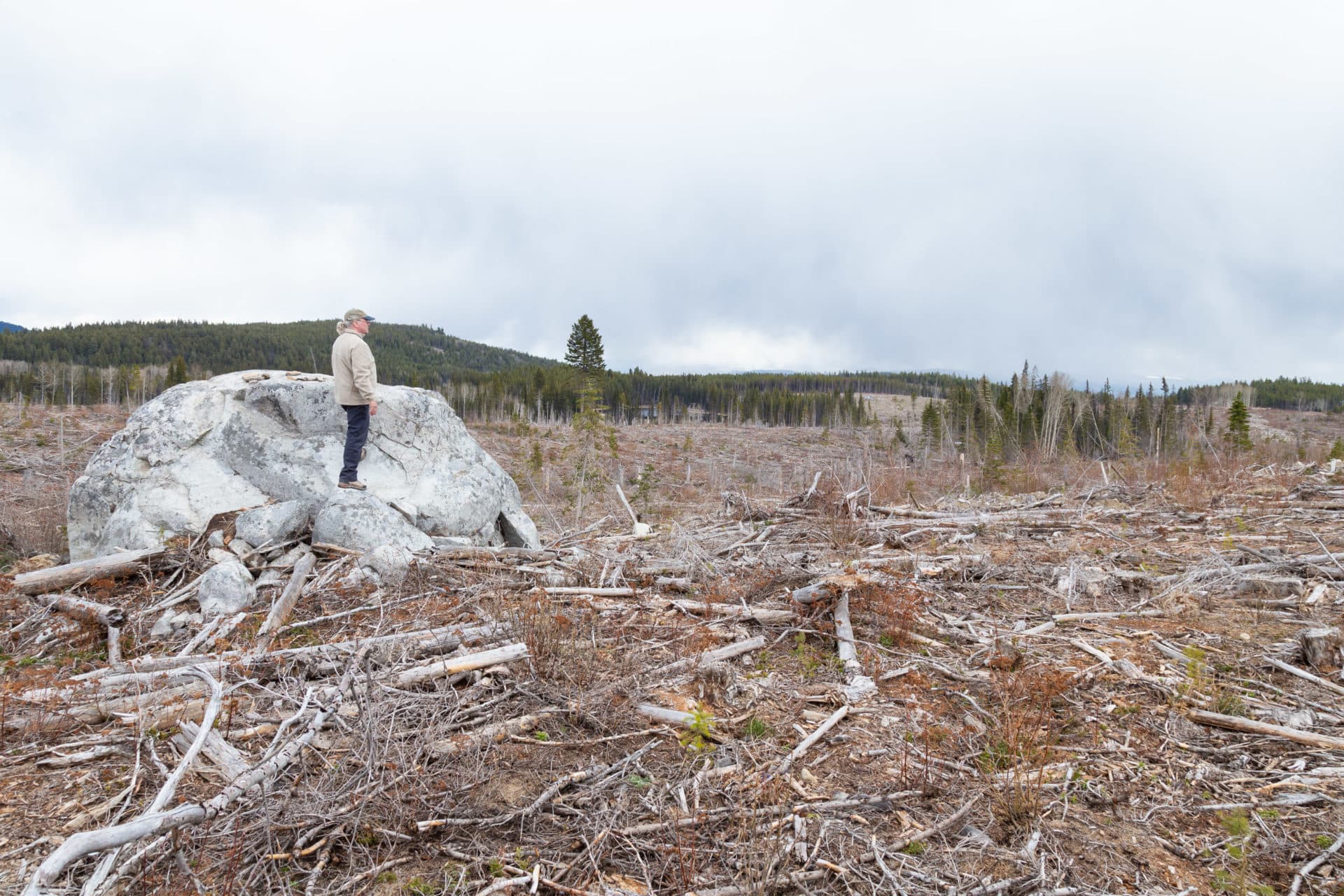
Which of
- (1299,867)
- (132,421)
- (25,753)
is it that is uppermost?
(132,421)

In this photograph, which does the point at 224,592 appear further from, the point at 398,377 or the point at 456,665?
the point at 398,377

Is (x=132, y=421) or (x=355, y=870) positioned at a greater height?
(x=132, y=421)

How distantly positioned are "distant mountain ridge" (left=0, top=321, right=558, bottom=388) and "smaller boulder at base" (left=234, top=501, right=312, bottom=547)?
3799 inches

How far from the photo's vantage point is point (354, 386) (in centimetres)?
752

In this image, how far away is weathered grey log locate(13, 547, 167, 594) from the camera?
583 centimetres

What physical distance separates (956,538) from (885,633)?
4235mm

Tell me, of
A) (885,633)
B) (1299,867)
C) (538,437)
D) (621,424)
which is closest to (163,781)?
(885,633)

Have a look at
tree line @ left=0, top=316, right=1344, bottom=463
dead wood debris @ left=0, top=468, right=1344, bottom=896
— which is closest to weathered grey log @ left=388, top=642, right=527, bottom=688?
dead wood debris @ left=0, top=468, right=1344, bottom=896

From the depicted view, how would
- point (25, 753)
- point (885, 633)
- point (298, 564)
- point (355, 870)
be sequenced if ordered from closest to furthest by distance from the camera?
point (355, 870), point (25, 753), point (885, 633), point (298, 564)

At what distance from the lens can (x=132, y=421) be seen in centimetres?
786

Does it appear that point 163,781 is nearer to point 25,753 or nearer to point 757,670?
→ point 25,753

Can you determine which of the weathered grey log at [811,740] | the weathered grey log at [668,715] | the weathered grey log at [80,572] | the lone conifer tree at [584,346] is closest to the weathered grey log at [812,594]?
the weathered grey log at [811,740]

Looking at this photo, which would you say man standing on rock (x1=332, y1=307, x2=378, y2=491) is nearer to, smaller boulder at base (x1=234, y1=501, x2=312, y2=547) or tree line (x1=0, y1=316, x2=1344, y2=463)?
smaller boulder at base (x1=234, y1=501, x2=312, y2=547)

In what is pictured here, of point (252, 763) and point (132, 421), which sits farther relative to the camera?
point (132, 421)
